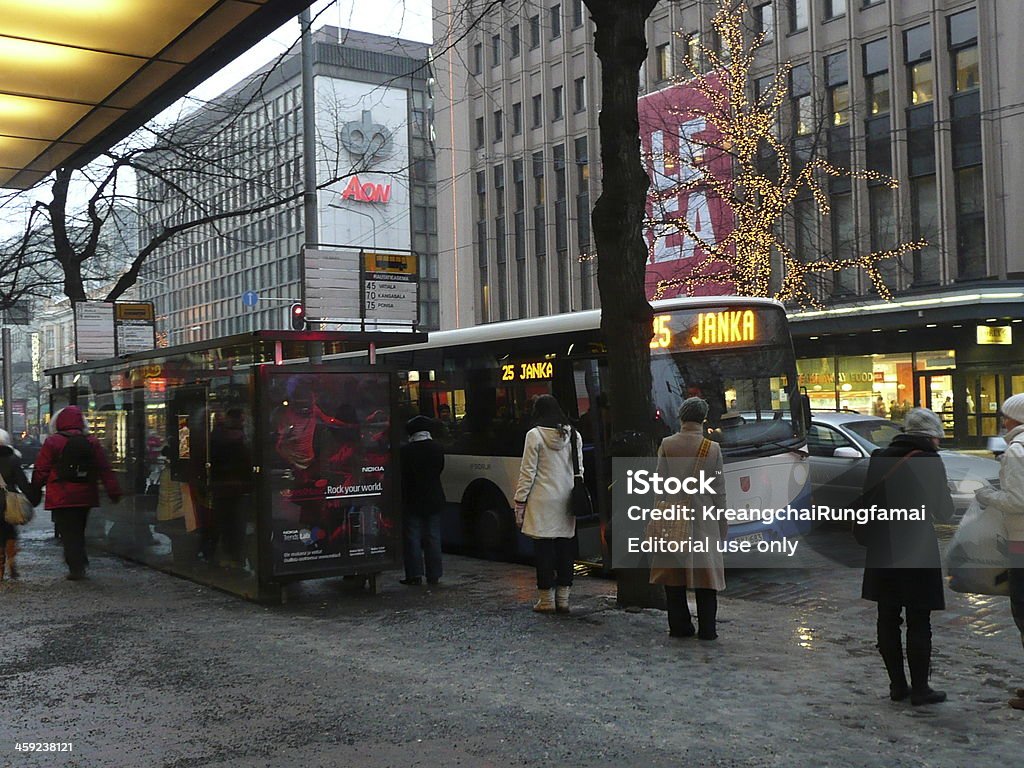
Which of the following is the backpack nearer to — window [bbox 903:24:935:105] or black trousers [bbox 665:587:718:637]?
black trousers [bbox 665:587:718:637]

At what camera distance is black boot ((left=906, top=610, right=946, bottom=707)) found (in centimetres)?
607

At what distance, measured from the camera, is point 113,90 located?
1080 cm

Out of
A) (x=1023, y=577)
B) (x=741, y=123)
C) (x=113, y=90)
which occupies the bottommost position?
(x=1023, y=577)

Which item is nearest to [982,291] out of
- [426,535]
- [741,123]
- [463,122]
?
[741,123]

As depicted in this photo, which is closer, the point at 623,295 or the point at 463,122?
the point at 623,295

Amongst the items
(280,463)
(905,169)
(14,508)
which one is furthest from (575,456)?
(905,169)

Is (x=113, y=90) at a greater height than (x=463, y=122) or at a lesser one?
lesser

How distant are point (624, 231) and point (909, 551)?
3.79 m

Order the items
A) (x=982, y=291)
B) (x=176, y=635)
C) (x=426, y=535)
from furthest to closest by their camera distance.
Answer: (x=982, y=291) < (x=426, y=535) < (x=176, y=635)

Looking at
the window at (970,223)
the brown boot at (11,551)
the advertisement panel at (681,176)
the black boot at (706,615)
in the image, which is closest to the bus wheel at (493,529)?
the black boot at (706,615)

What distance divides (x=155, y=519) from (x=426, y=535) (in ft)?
11.9

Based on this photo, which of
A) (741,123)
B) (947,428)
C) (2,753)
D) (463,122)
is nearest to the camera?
(2,753)

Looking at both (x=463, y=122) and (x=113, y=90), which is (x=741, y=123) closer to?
(x=113, y=90)

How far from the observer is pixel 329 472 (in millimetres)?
10008
